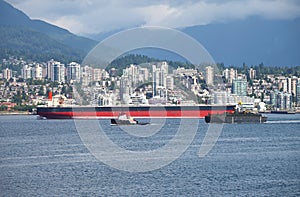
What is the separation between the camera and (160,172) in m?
29.5

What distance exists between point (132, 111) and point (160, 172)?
59.2m

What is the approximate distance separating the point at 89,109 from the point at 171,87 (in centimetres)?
4619

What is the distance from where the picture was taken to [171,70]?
155 m

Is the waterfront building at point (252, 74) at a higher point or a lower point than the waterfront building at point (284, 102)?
higher

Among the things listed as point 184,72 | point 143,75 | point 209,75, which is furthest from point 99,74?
point 209,75

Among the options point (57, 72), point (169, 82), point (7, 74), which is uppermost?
point (57, 72)

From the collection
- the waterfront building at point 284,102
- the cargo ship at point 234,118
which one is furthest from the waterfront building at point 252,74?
the cargo ship at point 234,118

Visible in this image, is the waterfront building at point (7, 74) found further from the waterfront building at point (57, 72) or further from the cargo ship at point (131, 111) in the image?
the cargo ship at point (131, 111)

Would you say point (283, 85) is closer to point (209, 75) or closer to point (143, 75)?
point (209, 75)

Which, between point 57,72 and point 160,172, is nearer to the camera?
point 160,172

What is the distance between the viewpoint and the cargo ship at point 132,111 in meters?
86.6

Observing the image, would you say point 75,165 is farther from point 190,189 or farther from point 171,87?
point 171,87

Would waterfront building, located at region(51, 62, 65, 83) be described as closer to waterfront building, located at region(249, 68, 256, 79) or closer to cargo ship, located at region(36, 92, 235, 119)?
waterfront building, located at region(249, 68, 256, 79)

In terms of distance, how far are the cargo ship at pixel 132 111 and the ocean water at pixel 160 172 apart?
42.9 m
